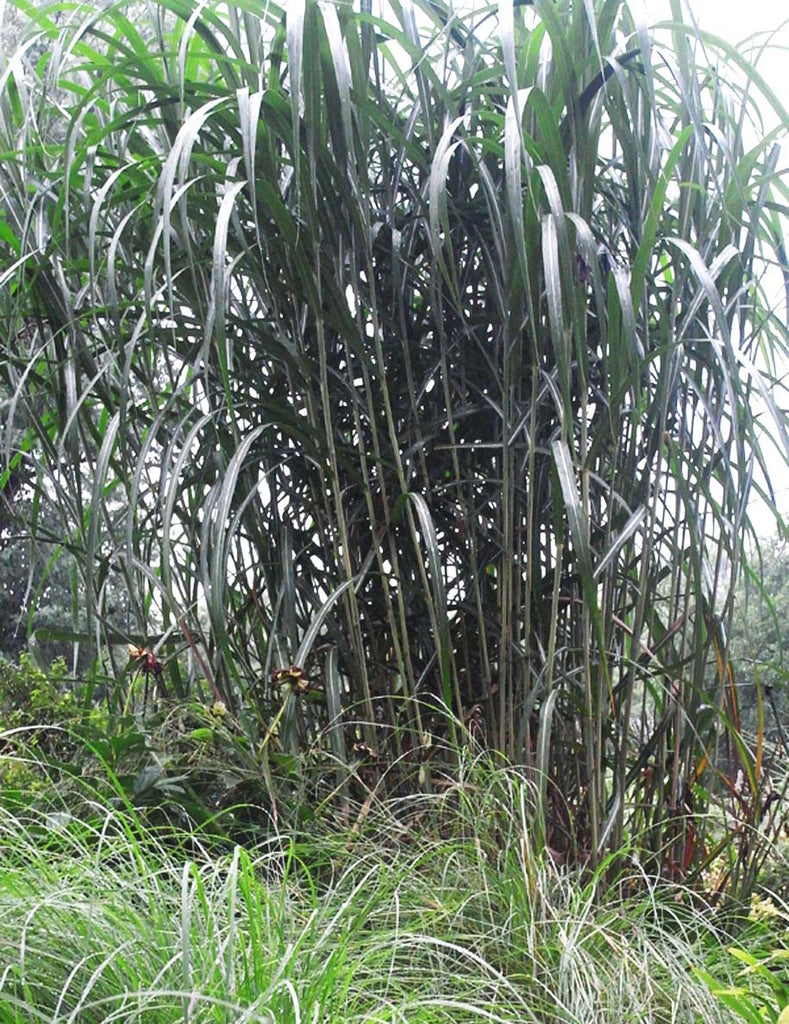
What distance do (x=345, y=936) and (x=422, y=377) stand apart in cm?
89

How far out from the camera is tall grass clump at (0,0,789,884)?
1436 mm

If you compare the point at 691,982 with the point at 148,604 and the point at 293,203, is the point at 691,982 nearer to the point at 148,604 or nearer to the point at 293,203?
the point at 148,604

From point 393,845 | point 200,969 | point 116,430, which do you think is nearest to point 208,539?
point 116,430

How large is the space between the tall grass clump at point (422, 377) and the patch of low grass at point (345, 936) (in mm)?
117

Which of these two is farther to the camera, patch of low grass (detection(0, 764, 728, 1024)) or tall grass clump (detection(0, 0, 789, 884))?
tall grass clump (detection(0, 0, 789, 884))

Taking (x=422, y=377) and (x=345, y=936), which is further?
(x=422, y=377)

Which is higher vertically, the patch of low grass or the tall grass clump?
the tall grass clump

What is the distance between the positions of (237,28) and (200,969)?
1315 mm

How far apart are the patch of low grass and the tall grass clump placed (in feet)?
0.38

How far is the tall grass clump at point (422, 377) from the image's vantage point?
1436 mm

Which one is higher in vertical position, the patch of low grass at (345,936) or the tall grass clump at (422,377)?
the tall grass clump at (422,377)

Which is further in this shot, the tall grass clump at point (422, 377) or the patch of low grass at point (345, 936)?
the tall grass clump at point (422, 377)

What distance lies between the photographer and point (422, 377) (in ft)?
5.61

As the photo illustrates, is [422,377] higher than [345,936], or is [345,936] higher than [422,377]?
[422,377]
